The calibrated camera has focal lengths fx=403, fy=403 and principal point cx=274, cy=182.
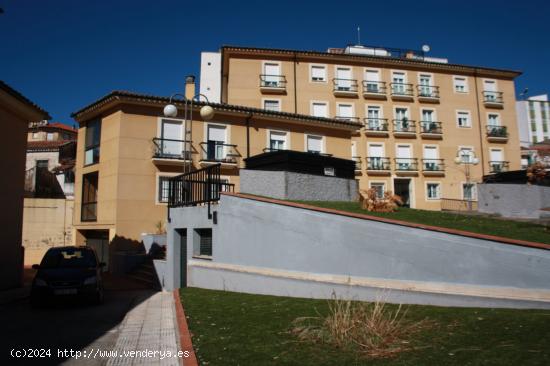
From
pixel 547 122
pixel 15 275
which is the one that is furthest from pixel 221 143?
pixel 547 122

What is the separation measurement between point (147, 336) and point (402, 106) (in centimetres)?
3100

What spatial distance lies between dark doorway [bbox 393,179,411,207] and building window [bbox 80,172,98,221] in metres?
22.1

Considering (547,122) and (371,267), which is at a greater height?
(547,122)

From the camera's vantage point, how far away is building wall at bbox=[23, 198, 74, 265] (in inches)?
929

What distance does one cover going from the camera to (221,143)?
72.1 feet

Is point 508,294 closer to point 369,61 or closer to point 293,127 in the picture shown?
point 293,127

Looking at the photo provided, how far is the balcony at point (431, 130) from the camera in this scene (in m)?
33.1

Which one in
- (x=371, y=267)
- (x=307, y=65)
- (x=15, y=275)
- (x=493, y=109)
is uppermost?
(x=307, y=65)

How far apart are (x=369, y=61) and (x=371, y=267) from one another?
2863cm

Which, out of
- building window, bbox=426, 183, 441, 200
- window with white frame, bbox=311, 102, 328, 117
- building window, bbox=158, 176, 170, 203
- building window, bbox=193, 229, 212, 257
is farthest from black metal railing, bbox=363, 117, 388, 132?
building window, bbox=193, 229, 212, 257

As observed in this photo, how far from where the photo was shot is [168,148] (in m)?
20.7

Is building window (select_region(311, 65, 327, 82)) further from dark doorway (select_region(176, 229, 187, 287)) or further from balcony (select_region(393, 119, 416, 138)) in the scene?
dark doorway (select_region(176, 229, 187, 287))

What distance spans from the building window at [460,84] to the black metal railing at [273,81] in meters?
15.4

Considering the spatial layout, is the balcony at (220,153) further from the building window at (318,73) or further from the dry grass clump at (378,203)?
the building window at (318,73)
